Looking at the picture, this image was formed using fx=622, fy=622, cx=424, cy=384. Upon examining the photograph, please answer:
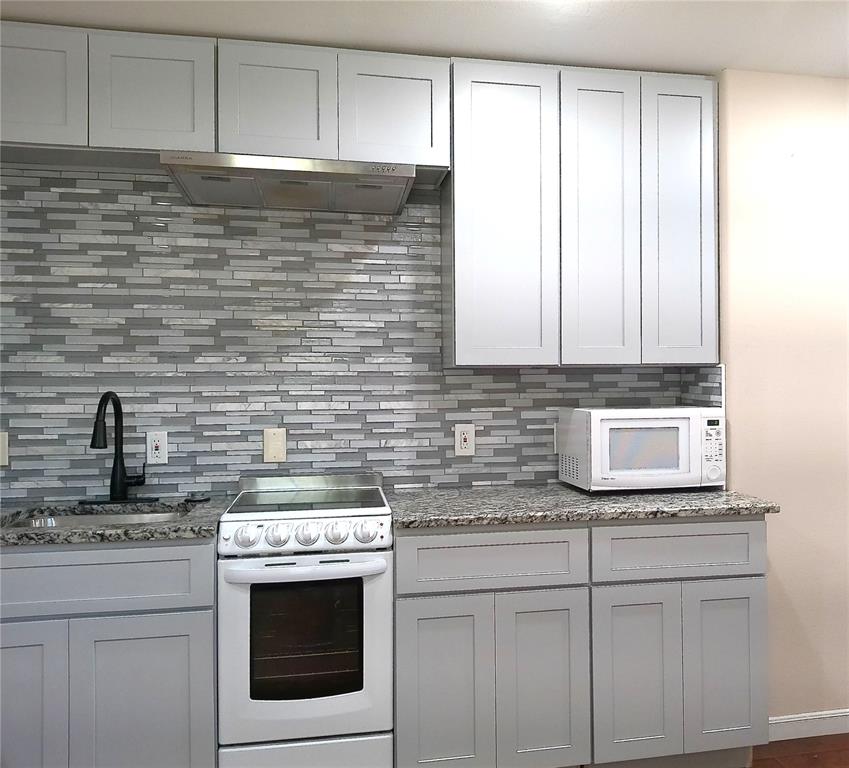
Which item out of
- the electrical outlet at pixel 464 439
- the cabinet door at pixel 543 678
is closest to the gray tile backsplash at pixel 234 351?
the electrical outlet at pixel 464 439

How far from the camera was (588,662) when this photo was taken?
6.83 feet

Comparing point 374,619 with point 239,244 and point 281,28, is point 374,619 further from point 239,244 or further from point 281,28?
point 281,28

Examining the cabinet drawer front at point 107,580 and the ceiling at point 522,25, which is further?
the ceiling at point 522,25

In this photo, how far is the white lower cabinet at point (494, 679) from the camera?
1.99 meters

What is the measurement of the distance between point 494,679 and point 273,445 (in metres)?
1.16

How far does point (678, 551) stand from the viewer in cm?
212

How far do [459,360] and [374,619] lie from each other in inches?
36.5

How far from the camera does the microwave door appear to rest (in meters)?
2.29

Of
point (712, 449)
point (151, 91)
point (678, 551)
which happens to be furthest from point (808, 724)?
point (151, 91)

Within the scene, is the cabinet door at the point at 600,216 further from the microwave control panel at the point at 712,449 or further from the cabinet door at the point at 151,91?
the cabinet door at the point at 151,91

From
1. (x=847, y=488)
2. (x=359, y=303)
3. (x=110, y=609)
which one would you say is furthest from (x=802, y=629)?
(x=110, y=609)

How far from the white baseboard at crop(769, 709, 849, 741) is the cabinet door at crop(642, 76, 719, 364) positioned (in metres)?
1.45

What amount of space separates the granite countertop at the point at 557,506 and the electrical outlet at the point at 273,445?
1.50ft

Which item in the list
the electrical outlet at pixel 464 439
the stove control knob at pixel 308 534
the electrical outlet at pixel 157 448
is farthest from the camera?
the electrical outlet at pixel 464 439
